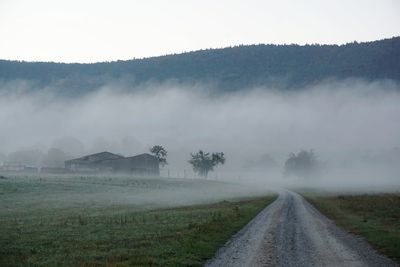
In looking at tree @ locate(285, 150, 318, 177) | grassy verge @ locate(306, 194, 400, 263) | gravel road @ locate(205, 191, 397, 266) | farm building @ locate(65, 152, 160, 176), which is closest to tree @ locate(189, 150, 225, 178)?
farm building @ locate(65, 152, 160, 176)

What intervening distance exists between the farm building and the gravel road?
368 feet

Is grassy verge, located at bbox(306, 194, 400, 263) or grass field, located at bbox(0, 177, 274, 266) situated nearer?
grass field, located at bbox(0, 177, 274, 266)

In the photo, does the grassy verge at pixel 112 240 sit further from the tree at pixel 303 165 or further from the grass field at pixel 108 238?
the tree at pixel 303 165

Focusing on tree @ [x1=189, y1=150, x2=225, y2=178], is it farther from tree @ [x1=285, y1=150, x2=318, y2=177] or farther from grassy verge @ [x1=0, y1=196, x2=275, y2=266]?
grassy verge @ [x1=0, y1=196, x2=275, y2=266]

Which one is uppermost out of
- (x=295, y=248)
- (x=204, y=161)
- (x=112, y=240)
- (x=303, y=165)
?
(x=204, y=161)

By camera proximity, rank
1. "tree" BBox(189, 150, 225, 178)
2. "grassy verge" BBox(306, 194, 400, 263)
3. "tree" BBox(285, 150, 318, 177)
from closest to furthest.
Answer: "grassy verge" BBox(306, 194, 400, 263)
"tree" BBox(189, 150, 225, 178)
"tree" BBox(285, 150, 318, 177)

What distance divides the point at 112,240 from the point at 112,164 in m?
120

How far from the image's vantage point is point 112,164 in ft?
467

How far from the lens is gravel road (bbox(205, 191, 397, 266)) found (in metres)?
19.6

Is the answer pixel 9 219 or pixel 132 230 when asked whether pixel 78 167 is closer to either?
pixel 9 219

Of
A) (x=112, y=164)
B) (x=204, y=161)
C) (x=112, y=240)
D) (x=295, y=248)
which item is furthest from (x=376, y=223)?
(x=204, y=161)

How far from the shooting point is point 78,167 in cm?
14188

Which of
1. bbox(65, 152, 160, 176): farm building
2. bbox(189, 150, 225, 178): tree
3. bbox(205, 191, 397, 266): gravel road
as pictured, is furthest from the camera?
bbox(189, 150, 225, 178): tree

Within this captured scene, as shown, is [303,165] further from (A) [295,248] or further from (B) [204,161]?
(A) [295,248]
